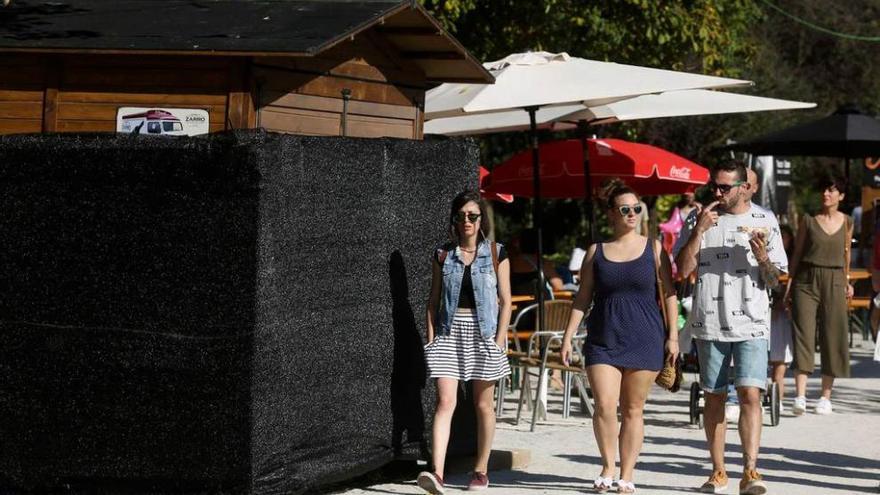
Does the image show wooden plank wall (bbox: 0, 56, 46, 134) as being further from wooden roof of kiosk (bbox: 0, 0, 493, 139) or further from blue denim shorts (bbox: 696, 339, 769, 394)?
blue denim shorts (bbox: 696, 339, 769, 394)

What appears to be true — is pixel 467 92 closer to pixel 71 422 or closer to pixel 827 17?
pixel 71 422

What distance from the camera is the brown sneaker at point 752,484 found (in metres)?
8.17

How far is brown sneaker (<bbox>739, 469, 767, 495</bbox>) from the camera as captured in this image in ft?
26.8

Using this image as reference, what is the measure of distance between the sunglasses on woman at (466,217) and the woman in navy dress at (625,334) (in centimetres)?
68

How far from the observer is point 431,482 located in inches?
316

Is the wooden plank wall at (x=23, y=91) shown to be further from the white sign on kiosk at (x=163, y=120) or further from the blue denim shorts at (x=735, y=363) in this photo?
the blue denim shorts at (x=735, y=363)

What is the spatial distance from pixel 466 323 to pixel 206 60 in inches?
91.7

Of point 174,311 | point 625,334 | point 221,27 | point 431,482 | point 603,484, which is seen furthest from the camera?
point 221,27

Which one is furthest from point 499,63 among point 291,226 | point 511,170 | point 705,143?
point 705,143

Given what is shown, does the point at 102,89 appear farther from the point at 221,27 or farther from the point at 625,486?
the point at 625,486

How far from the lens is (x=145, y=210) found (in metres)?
7.30

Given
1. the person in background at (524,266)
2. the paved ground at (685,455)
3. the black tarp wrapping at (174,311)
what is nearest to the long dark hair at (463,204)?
the black tarp wrapping at (174,311)

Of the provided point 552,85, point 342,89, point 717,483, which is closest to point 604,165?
point 552,85

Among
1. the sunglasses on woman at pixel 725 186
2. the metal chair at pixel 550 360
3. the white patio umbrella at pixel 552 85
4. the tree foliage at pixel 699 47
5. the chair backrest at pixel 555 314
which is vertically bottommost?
the metal chair at pixel 550 360
